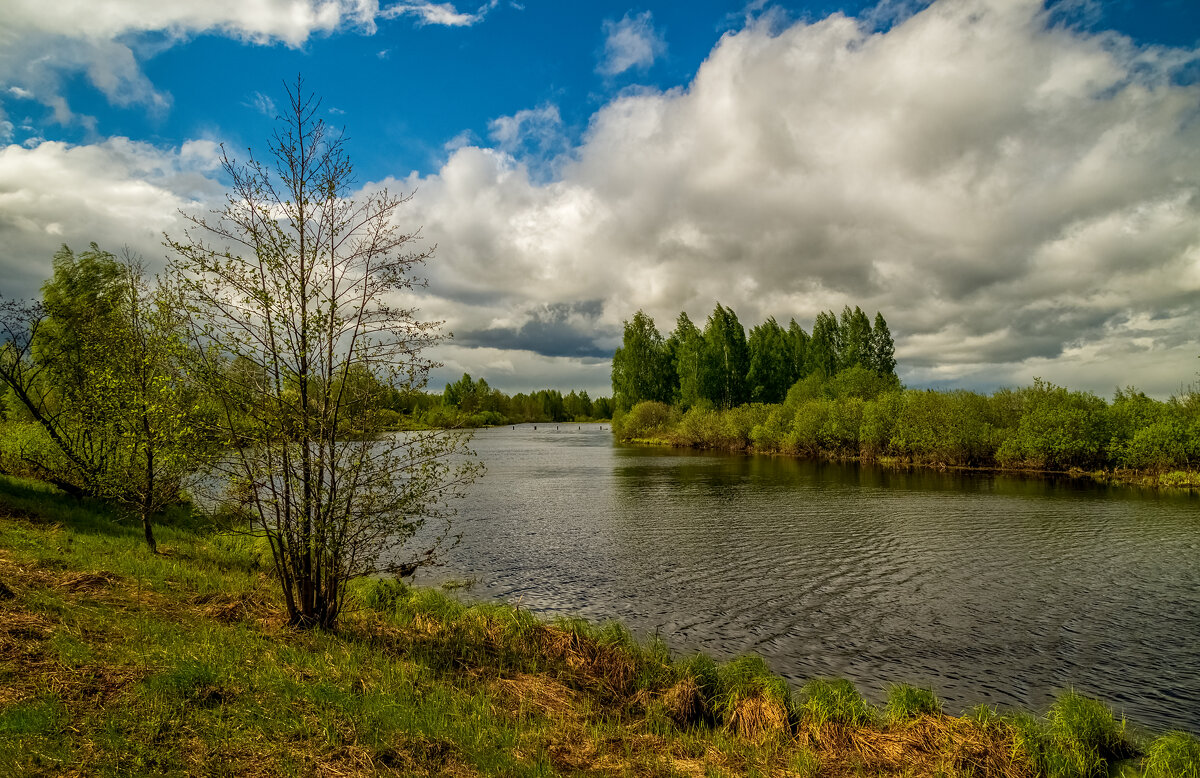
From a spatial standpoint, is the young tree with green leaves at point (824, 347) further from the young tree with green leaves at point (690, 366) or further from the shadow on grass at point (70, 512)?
the shadow on grass at point (70, 512)

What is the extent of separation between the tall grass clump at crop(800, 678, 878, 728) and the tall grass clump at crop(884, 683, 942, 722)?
383mm

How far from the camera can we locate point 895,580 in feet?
73.3

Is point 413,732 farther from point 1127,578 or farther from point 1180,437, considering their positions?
point 1180,437

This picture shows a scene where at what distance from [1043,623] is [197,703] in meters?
20.6

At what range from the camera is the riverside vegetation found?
5241 cm

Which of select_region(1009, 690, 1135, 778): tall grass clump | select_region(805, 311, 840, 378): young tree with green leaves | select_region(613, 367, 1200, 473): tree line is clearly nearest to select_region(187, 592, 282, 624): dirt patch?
select_region(1009, 690, 1135, 778): tall grass clump

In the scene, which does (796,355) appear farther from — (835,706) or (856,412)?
(835,706)

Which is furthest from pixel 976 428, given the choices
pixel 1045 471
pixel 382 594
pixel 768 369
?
pixel 382 594

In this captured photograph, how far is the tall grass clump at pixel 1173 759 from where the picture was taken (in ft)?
30.1

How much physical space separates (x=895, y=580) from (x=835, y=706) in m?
12.7

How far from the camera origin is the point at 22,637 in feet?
28.7

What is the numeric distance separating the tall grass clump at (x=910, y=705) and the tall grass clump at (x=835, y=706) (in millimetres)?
383

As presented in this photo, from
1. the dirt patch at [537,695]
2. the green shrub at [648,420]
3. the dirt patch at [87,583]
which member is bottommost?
the dirt patch at [537,695]

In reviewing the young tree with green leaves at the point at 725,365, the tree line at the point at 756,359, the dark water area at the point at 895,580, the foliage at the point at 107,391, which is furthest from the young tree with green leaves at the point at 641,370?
the foliage at the point at 107,391
